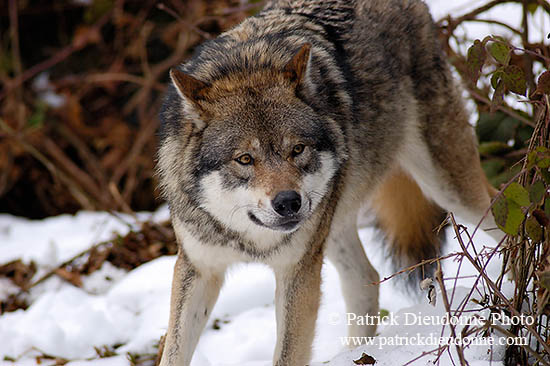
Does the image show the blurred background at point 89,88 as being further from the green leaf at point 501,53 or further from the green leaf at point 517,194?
the green leaf at point 517,194

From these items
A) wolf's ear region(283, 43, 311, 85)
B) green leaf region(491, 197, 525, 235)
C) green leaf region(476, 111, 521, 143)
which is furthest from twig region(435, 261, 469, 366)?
green leaf region(476, 111, 521, 143)

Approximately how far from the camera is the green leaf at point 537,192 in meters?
2.30

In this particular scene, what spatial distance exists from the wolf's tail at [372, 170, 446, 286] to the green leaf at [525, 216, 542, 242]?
186 cm

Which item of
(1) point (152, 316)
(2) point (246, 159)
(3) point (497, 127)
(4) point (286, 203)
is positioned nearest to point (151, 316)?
(1) point (152, 316)

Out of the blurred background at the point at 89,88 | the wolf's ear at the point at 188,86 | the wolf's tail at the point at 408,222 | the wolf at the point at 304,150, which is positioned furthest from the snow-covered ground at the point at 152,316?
the blurred background at the point at 89,88

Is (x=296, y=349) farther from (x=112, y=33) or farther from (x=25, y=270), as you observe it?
(x=112, y=33)

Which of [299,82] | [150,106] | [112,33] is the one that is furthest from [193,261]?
[112,33]

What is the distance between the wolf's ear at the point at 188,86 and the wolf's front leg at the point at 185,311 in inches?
31.6

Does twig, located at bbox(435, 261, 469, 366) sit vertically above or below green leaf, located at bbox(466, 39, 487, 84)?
below

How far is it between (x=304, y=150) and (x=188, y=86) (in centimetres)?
58

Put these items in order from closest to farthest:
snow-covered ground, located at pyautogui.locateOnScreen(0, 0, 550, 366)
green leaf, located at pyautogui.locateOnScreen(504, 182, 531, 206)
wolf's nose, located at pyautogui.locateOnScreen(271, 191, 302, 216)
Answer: green leaf, located at pyautogui.locateOnScreen(504, 182, 531, 206), wolf's nose, located at pyautogui.locateOnScreen(271, 191, 302, 216), snow-covered ground, located at pyautogui.locateOnScreen(0, 0, 550, 366)

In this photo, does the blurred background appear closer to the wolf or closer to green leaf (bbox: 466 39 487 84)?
the wolf

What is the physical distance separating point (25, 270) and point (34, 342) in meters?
1.52

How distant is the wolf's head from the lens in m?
2.78
